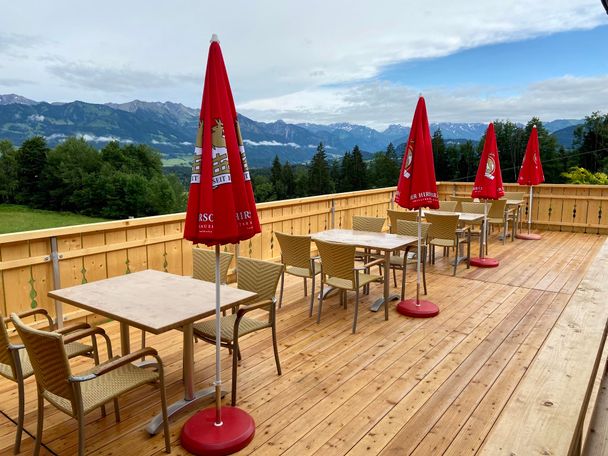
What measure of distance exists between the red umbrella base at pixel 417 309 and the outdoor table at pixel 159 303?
89.8 inches

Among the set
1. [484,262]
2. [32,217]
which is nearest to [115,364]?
[484,262]

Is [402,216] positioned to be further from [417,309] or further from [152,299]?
[152,299]

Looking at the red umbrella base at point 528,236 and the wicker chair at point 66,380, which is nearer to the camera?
the wicker chair at point 66,380

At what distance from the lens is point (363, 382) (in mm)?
3311

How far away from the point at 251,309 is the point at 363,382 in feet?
3.39

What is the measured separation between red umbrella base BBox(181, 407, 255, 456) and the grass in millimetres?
47360

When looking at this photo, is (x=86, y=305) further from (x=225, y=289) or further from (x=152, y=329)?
(x=225, y=289)

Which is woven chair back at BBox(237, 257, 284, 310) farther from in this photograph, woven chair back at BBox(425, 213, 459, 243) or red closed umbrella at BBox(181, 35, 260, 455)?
woven chair back at BBox(425, 213, 459, 243)

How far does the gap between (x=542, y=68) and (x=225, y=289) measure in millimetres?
34558

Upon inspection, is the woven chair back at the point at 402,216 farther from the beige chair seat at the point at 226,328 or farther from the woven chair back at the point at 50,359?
the woven chair back at the point at 50,359

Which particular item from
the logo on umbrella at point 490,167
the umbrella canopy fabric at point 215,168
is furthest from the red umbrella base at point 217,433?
the logo on umbrella at point 490,167

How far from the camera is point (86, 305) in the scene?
277 cm

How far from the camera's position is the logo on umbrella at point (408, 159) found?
14.8 feet

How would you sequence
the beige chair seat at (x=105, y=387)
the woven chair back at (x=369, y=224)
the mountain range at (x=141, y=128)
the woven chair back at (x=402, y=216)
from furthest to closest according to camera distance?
the mountain range at (x=141, y=128) < the woven chair back at (x=402, y=216) < the woven chair back at (x=369, y=224) < the beige chair seat at (x=105, y=387)
